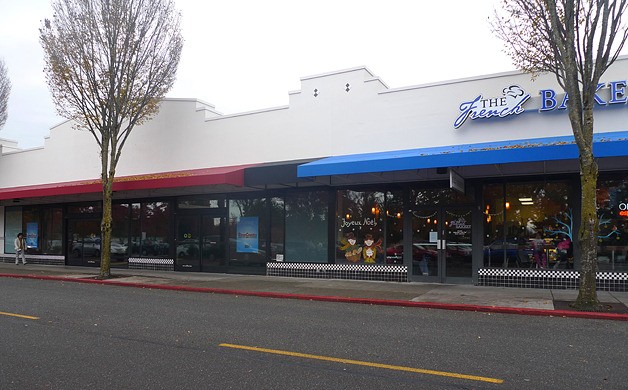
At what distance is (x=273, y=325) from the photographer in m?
8.73

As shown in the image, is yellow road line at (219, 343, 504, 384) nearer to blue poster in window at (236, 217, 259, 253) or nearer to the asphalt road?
the asphalt road

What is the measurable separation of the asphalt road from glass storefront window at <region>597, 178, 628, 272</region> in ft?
13.9

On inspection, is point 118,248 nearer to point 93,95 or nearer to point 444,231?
point 93,95

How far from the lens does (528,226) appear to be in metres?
13.3

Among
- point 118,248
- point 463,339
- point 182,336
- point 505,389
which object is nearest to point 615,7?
point 463,339

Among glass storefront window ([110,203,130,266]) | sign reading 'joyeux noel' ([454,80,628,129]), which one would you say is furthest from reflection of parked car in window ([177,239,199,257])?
sign reading 'joyeux noel' ([454,80,628,129])

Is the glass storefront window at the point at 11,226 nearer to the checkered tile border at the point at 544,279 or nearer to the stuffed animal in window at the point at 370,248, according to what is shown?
the stuffed animal in window at the point at 370,248

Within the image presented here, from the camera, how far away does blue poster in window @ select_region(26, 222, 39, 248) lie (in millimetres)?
24359

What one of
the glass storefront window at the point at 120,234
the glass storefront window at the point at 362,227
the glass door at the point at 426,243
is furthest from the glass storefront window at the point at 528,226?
the glass storefront window at the point at 120,234

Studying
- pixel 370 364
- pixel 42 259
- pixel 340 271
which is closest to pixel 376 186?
pixel 340 271

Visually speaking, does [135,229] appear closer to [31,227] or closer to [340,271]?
[31,227]

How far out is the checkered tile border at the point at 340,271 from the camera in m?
15.0

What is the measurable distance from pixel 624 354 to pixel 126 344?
22.8ft

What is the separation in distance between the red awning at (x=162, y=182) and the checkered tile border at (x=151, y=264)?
3.41 meters
